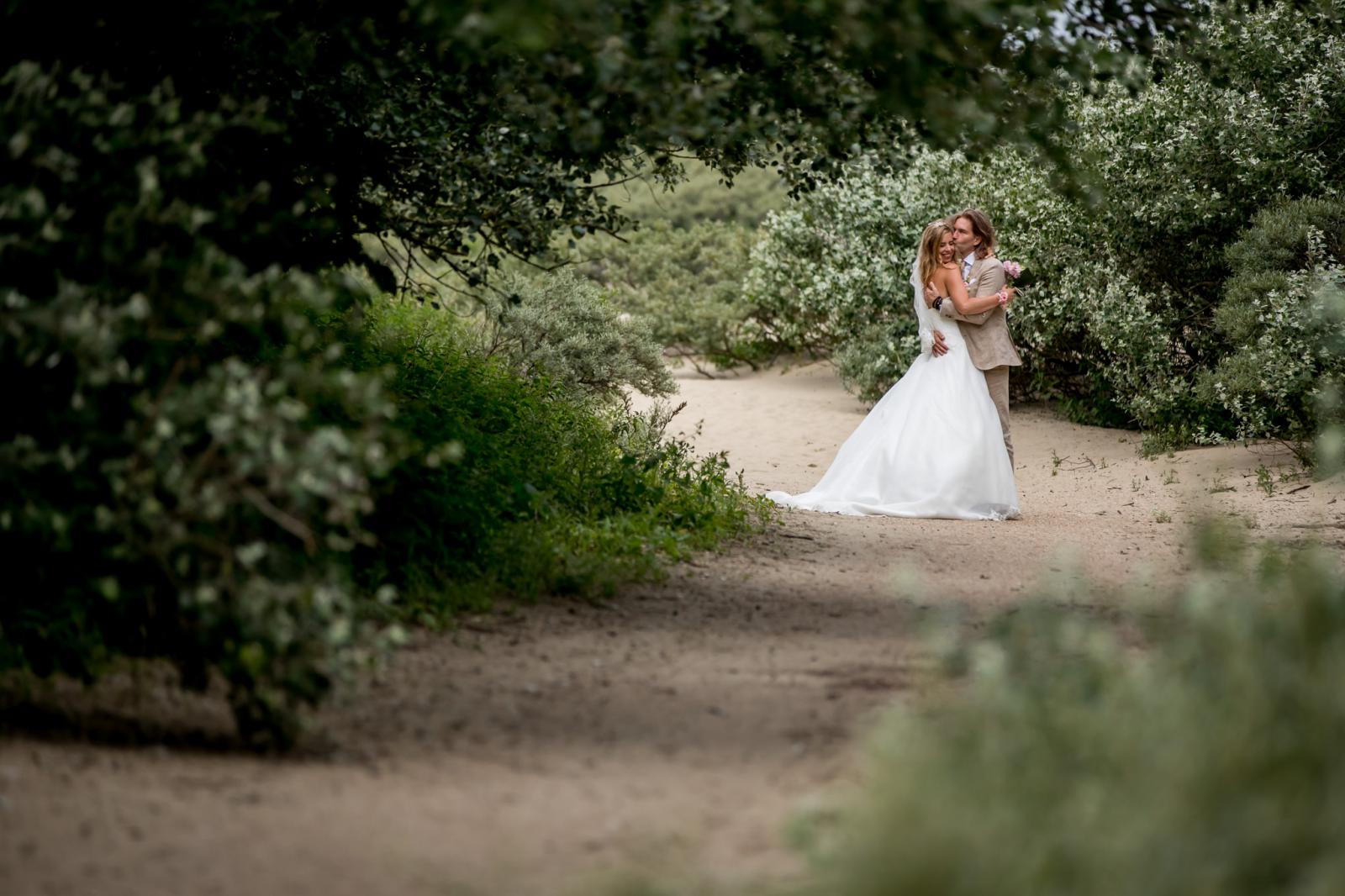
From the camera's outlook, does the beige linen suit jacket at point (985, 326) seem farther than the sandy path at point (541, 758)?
Yes

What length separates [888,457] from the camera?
941cm

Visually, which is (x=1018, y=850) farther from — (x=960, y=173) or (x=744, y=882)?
(x=960, y=173)

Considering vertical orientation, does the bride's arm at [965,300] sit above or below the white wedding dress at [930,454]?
above

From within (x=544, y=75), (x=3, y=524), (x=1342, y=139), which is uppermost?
(x=1342, y=139)

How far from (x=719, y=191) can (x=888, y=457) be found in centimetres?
2641

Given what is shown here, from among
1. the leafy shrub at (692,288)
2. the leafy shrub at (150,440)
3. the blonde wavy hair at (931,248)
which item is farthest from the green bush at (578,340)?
the leafy shrub at (150,440)

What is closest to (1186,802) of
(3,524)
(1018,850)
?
(1018,850)

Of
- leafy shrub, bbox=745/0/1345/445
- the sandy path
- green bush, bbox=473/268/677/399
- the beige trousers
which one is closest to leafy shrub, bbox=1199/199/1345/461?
leafy shrub, bbox=745/0/1345/445

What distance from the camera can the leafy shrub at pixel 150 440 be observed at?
11.2 ft

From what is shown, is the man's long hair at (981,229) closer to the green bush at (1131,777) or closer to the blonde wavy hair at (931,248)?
the blonde wavy hair at (931,248)

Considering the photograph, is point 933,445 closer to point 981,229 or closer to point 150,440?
point 981,229

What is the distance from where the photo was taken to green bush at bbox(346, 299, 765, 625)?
5.79 metres

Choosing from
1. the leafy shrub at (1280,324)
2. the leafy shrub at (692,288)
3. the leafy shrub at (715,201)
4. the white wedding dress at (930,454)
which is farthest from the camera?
the leafy shrub at (715,201)

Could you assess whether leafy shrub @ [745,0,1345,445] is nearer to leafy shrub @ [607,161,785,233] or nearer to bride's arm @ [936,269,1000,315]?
bride's arm @ [936,269,1000,315]
